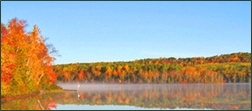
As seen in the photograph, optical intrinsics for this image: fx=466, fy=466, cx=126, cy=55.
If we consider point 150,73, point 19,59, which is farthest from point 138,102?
point 150,73

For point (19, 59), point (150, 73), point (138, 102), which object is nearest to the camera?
point (138, 102)

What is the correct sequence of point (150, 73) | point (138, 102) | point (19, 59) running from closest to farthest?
point (138, 102), point (19, 59), point (150, 73)

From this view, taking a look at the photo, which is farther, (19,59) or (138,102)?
(19,59)

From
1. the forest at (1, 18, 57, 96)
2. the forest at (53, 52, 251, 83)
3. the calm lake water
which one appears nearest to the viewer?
the calm lake water

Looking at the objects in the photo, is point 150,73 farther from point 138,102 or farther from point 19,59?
point 138,102

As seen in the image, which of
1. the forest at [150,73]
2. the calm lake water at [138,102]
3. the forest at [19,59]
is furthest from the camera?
the forest at [150,73]

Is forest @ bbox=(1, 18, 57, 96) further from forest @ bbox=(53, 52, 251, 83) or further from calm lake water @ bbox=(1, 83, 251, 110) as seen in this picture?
forest @ bbox=(53, 52, 251, 83)

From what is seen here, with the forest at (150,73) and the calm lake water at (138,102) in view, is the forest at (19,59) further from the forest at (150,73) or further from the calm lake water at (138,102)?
the forest at (150,73)

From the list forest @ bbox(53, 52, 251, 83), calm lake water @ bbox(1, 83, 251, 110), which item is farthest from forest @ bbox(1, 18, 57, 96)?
forest @ bbox(53, 52, 251, 83)

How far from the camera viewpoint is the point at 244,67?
150m

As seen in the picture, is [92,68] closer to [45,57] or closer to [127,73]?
[127,73]

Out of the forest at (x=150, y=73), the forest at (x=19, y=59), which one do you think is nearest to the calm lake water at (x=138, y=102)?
the forest at (x=19, y=59)

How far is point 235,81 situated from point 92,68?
45.5m

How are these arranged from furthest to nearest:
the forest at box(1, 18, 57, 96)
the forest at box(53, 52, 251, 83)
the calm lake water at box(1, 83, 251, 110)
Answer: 1. the forest at box(53, 52, 251, 83)
2. the forest at box(1, 18, 57, 96)
3. the calm lake water at box(1, 83, 251, 110)
